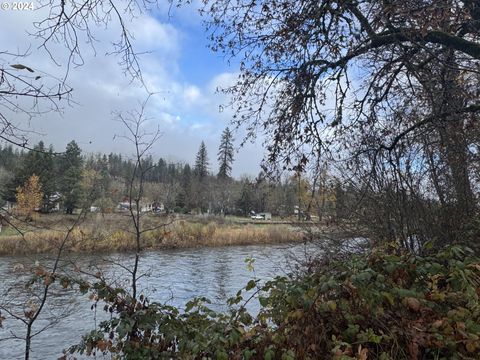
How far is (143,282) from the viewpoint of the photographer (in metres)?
14.9

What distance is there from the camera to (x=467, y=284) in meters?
2.91

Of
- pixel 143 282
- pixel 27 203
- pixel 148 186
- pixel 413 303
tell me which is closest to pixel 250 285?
pixel 413 303

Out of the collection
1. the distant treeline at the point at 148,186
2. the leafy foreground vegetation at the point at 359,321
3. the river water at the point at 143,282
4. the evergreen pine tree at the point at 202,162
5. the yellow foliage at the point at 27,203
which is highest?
the evergreen pine tree at the point at 202,162

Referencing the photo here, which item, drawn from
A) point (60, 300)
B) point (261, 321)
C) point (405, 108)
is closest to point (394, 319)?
point (261, 321)

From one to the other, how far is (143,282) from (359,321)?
42.0ft

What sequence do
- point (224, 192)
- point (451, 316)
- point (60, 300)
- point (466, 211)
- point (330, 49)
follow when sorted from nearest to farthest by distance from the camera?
point (451, 316)
point (330, 49)
point (466, 211)
point (60, 300)
point (224, 192)

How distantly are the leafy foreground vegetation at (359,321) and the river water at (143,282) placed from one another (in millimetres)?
1571

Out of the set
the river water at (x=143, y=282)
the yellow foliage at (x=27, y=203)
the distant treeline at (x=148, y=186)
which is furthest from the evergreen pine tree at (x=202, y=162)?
the yellow foliage at (x=27, y=203)

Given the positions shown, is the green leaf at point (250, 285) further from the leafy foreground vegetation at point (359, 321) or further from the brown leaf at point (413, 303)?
the brown leaf at point (413, 303)

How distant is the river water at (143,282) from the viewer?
8.73 meters

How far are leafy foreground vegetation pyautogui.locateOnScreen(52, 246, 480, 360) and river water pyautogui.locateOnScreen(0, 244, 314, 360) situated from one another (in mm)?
1571

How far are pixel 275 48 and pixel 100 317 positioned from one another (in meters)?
9.50

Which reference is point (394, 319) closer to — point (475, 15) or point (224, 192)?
point (475, 15)

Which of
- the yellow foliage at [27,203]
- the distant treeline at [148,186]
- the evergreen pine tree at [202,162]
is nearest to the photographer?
the yellow foliage at [27,203]
